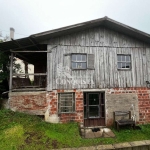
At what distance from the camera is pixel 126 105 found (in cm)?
841

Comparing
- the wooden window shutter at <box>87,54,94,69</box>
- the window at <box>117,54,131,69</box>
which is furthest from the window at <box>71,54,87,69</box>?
the window at <box>117,54,131,69</box>

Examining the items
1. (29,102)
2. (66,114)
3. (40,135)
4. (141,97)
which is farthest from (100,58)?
(40,135)

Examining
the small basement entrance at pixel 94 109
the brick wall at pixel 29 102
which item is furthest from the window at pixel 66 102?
the brick wall at pixel 29 102

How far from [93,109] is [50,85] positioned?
130 inches

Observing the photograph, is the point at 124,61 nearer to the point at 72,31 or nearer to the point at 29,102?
the point at 72,31

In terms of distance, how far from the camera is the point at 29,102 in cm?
798

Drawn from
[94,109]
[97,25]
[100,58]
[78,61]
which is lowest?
[94,109]

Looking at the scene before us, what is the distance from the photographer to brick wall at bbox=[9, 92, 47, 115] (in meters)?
7.93

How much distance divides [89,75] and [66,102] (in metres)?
2.34

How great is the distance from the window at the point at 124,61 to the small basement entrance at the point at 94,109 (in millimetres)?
2402

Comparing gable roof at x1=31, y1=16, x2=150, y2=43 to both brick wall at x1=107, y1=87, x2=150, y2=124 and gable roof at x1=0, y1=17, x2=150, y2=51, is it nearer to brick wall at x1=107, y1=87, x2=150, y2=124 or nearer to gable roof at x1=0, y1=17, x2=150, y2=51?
gable roof at x1=0, y1=17, x2=150, y2=51

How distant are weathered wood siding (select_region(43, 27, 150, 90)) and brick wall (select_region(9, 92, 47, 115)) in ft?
3.16

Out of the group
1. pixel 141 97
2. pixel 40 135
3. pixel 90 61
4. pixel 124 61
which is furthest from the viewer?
pixel 124 61

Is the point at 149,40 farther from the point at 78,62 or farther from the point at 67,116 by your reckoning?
the point at 67,116
